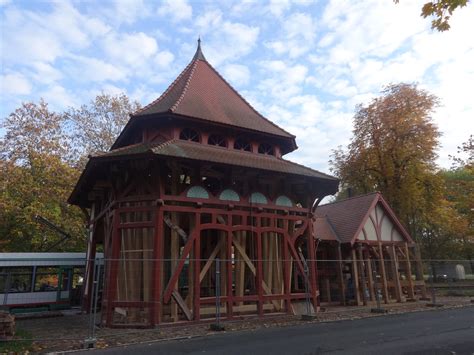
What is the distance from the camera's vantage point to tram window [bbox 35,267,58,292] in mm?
16184

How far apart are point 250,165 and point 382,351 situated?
6750 millimetres

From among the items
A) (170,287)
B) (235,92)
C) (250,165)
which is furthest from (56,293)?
(235,92)

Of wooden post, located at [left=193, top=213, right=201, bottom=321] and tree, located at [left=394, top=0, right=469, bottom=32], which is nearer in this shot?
tree, located at [left=394, top=0, right=469, bottom=32]

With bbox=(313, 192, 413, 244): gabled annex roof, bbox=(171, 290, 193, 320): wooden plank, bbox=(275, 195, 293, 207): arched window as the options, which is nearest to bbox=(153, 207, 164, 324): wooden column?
bbox=(171, 290, 193, 320): wooden plank

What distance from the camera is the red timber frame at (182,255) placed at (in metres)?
10.6

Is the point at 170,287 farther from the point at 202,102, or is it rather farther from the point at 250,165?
the point at 202,102

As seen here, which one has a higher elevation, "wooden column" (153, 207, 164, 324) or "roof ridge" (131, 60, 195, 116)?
"roof ridge" (131, 60, 195, 116)

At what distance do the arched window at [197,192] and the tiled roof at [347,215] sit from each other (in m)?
7.52

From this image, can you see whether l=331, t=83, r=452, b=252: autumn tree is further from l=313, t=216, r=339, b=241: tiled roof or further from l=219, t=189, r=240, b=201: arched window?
l=219, t=189, r=240, b=201: arched window

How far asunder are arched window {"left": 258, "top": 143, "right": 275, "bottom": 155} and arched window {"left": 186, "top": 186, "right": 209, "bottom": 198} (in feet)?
13.7

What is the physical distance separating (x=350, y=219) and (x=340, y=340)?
34.9 ft

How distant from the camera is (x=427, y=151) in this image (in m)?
25.3

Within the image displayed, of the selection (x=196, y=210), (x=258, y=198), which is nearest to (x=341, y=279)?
(x=258, y=198)

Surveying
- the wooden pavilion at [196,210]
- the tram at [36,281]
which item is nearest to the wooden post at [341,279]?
the wooden pavilion at [196,210]
